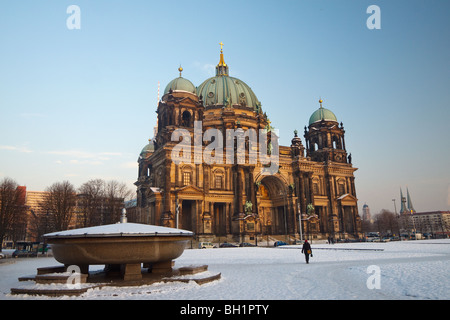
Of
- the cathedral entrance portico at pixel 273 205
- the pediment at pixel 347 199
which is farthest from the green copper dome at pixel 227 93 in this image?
the pediment at pixel 347 199

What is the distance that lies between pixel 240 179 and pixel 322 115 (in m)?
28.4

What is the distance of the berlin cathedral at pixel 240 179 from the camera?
52625 millimetres

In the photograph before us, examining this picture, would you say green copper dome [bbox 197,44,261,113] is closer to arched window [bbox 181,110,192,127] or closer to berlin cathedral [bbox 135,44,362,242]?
berlin cathedral [bbox 135,44,362,242]

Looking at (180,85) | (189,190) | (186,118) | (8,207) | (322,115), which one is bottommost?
(8,207)

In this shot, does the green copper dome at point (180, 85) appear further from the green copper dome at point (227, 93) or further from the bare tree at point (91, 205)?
the bare tree at point (91, 205)

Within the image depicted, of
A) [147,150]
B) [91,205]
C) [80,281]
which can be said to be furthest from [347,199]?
[80,281]

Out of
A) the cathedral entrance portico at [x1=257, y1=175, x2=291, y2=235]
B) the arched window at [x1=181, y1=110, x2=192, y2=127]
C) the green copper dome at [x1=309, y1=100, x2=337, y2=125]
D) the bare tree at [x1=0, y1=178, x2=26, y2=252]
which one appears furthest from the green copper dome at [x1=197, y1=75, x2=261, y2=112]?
the bare tree at [x1=0, y1=178, x2=26, y2=252]

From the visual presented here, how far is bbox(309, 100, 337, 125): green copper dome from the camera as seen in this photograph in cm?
7269

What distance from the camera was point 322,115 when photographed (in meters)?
73.1

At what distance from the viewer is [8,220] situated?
46.9 meters

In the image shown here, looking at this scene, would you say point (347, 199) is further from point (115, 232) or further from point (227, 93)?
point (115, 232)

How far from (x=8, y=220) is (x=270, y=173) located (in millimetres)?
42529

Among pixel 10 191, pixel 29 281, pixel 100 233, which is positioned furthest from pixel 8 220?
pixel 100 233

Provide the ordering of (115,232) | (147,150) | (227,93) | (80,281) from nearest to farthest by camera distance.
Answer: (80,281), (115,232), (227,93), (147,150)
